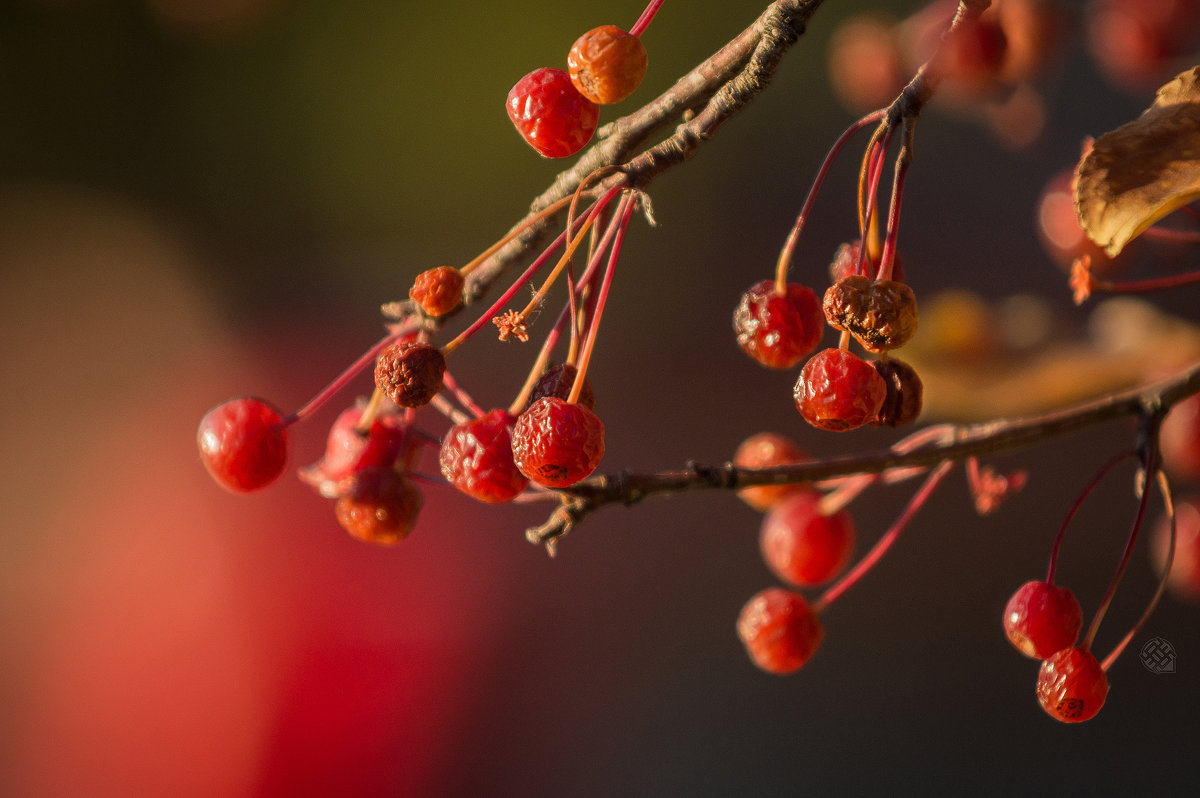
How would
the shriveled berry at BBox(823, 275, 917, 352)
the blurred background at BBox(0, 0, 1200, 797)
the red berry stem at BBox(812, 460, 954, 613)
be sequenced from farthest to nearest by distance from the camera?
the blurred background at BBox(0, 0, 1200, 797) → the red berry stem at BBox(812, 460, 954, 613) → the shriveled berry at BBox(823, 275, 917, 352)

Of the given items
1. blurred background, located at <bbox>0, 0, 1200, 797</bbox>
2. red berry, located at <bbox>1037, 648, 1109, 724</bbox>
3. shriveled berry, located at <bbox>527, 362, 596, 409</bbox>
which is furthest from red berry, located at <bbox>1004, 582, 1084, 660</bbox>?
blurred background, located at <bbox>0, 0, 1200, 797</bbox>

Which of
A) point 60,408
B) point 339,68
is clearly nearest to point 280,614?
point 60,408

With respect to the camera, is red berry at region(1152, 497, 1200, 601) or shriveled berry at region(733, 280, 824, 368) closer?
shriveled berry at region(733, 280, 824, 368)

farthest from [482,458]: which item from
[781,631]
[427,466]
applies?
[427,466]

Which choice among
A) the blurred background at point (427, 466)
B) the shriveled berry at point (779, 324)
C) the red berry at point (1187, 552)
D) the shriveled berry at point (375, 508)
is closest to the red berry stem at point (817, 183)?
the shriveled berry at point (779, 324)

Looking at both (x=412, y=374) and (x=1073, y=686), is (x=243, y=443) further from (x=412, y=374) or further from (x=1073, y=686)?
(x=1073, y=686)

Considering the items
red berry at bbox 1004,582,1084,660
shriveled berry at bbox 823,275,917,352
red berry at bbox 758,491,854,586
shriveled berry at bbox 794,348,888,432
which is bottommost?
red berry at bbox 1004,582,1084,660

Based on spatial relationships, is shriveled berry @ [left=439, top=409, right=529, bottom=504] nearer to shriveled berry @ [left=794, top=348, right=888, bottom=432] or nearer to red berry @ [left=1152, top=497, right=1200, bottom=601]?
shriveled berry @ [left=794, top=348, right=888, bottom=432]
